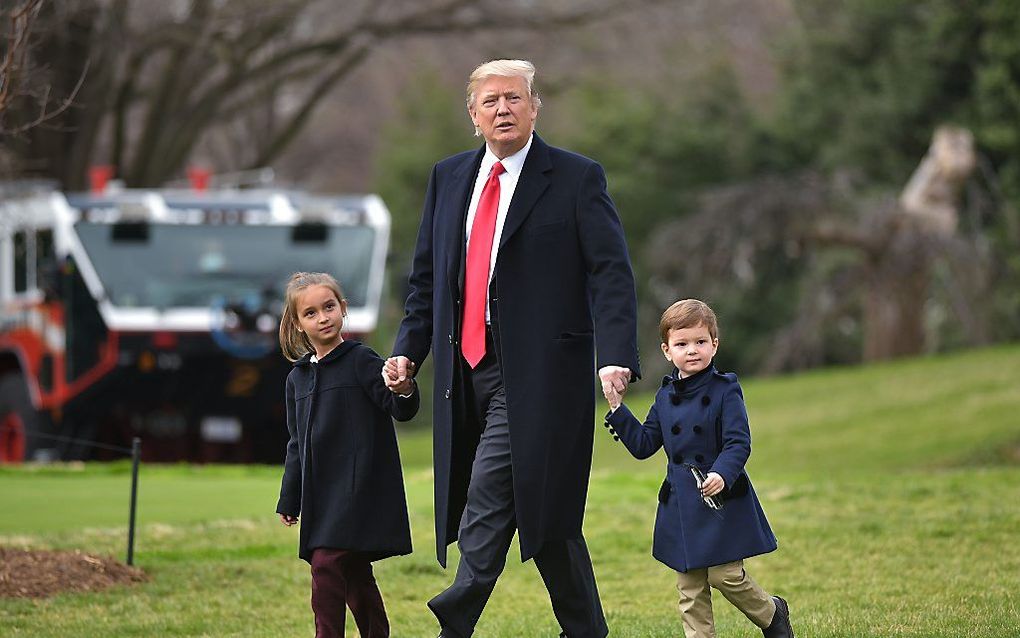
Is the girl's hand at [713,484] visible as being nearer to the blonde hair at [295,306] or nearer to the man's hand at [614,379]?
the man's hand at [614,379]

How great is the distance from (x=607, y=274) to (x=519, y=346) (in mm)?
392

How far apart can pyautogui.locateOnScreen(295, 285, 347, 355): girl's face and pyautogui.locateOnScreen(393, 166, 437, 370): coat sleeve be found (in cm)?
24

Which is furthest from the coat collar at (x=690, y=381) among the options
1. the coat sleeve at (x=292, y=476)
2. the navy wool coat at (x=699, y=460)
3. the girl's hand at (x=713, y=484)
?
the coat sleeve at (x=292, y=476)

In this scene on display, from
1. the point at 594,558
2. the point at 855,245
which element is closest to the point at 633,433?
the point at 594,558

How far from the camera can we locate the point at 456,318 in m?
5.98

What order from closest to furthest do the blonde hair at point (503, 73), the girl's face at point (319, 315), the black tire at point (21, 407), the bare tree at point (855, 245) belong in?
the blonde hair at point (503, 73) < the girl's face at point (319, 315) < the black tire at point (21, 407) < the bare tree at point (855, 245)

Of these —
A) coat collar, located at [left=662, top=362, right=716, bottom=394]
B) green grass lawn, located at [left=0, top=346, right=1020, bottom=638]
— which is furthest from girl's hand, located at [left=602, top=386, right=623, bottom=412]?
green grass lawn, located at [left=0, top=346, right=1020, bottom=638]

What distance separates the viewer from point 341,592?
6.03 meters

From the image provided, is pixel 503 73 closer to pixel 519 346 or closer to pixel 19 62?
pixel 519 346

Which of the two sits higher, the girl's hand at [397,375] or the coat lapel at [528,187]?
the coat lapel at [528,187]

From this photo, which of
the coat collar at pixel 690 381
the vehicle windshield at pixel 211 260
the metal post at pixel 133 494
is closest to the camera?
the coat collar at pixel 690 381

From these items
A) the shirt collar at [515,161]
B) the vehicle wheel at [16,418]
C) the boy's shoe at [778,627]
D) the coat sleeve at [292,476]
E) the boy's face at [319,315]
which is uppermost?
the shirt collar at [515,161]

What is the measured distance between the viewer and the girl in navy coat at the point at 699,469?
5738 millimetres

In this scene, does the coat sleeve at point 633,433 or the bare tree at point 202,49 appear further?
the bare tree at point 202,49
